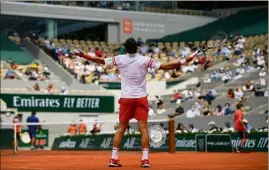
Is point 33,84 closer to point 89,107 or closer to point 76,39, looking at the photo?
point 89,107

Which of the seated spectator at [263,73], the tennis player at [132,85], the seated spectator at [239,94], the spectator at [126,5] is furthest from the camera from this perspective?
the spectator at [126,5]

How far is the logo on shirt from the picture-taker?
84.0 ft

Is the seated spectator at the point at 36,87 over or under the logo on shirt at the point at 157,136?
over

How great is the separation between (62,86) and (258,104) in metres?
11.9

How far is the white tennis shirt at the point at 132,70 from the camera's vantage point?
12414 mm

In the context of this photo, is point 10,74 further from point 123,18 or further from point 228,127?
point 228,127

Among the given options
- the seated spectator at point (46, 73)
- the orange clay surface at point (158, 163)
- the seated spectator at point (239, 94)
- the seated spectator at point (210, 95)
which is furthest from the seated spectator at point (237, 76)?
the orange clay surface at point (158, 163)

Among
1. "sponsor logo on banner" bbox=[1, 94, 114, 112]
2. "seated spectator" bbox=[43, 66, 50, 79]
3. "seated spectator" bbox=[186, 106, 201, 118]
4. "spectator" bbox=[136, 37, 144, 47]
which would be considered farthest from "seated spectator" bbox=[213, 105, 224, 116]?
"spectator" bbox=[136, 37, 144, 47]

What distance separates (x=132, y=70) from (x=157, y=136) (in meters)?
13.5

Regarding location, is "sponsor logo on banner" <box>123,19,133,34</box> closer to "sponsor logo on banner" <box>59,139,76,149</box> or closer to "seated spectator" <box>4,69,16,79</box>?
"seated spectator" <box>4,69,16,79</box>

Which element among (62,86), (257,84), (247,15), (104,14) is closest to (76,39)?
(104,14)

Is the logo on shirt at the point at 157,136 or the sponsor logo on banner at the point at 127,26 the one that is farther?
the sponsor logo on banner at the point at 127,26

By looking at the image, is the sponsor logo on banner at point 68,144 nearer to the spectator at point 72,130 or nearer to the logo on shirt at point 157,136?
the spectator at point 72,130

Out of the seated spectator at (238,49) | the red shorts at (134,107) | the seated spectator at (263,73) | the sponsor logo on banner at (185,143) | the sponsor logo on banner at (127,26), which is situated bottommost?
the sponsor logo on banner at (185,143)
